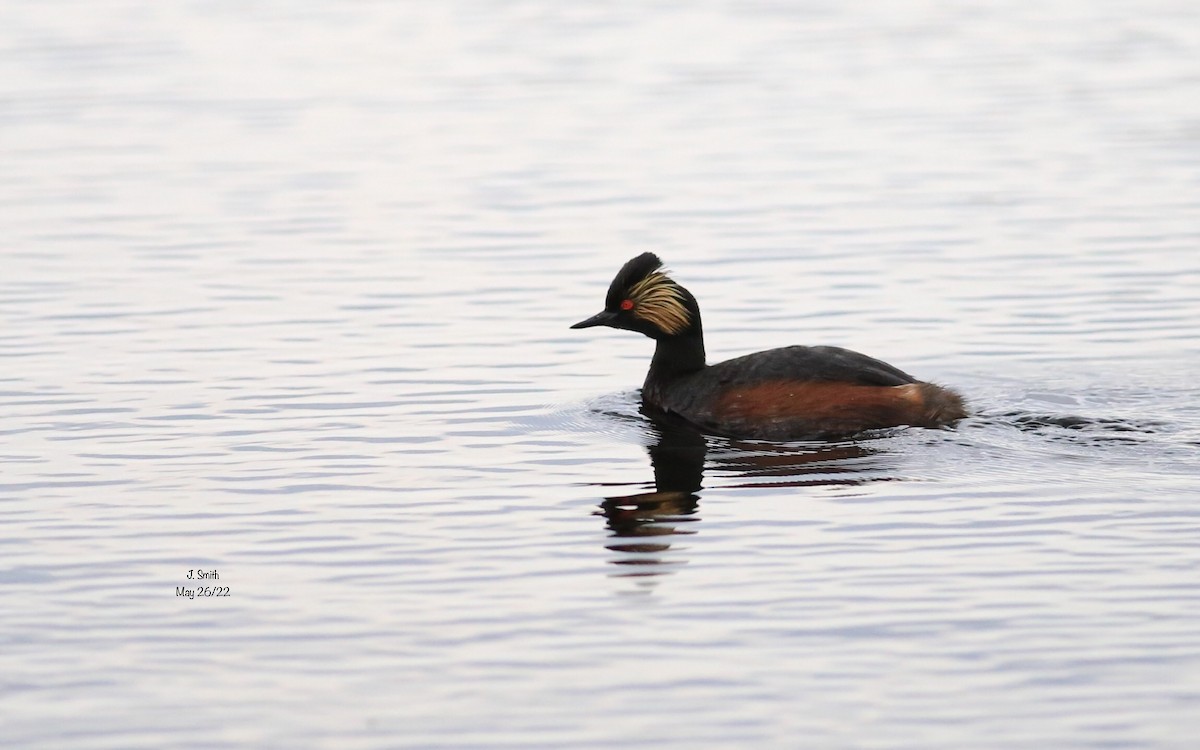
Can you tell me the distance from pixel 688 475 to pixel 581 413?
6.17 feet

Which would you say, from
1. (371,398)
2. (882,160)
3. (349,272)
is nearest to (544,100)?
(882,160)

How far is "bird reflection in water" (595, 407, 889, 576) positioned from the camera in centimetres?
1021

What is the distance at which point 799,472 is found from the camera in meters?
11.7

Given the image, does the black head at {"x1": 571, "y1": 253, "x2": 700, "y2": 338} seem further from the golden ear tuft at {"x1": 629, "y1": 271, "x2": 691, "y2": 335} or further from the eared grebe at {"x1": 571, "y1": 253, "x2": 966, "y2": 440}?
the eared grebe at {"x1": 571, "y1": 253, "x2": 966, "y2": 440}

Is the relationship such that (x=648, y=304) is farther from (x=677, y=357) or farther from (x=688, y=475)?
(x=688, y=475)

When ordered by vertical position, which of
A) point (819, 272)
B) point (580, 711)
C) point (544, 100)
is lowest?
point (580, 711)

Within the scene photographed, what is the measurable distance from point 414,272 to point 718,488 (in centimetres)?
787

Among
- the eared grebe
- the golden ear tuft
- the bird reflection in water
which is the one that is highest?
the golden ear tuft

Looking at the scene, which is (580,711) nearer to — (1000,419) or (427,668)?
(427,668)

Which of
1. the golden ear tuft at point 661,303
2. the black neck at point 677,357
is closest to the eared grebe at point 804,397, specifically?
the black neck at point 677,357

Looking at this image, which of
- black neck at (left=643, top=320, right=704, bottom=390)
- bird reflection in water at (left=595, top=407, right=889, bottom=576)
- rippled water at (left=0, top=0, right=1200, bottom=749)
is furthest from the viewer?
black neck at (left=643, top=320, right=704, bottom=390)

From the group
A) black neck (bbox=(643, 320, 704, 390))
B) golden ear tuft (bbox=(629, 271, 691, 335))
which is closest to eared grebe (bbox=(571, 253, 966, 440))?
black neck (bbox=(643, 320, 704, 390))

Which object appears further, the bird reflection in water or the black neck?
the black neck

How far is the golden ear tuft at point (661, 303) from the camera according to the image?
47.0ft
